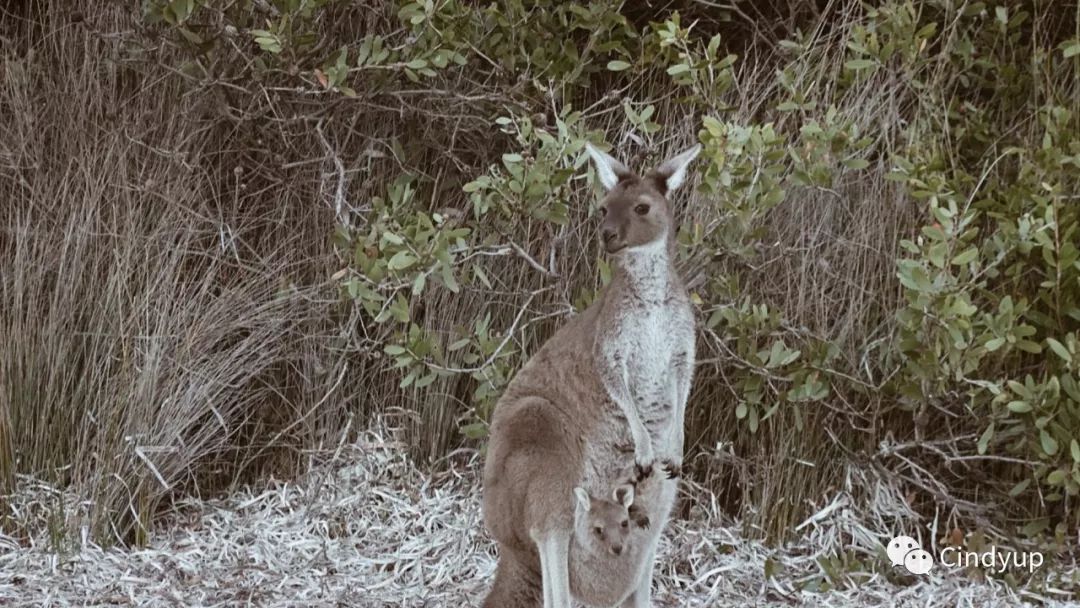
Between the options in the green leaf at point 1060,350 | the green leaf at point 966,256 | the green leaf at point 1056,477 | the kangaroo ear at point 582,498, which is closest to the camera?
the kangaroo ear at point 582,498

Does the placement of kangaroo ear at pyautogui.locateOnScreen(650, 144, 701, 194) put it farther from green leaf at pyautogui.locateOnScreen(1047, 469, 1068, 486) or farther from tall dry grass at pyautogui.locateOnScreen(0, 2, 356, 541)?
tall dry grass at pyautogui.locateOnScreen(0, 2, 356, 541)

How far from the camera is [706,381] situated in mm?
5375

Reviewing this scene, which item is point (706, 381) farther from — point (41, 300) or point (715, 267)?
point (41, 300)

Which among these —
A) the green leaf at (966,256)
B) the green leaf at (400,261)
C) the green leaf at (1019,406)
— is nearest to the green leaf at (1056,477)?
the green leaf at (1019,406)

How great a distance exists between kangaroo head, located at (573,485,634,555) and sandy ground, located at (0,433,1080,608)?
0.95 meters

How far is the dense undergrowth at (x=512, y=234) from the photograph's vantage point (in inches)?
192

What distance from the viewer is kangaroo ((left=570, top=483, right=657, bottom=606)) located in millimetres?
3852

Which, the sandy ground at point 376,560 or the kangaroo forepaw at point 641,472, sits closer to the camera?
the kangaroo forepaw at point 641,472

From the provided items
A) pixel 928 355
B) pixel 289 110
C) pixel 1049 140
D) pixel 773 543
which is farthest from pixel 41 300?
pixel 1049 140

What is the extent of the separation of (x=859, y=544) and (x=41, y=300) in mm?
3111

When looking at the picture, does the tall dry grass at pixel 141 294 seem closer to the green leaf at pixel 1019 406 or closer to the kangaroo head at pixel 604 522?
the kangaroo head at pixel 604 522

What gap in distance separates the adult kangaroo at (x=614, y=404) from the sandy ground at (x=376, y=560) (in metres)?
0.87

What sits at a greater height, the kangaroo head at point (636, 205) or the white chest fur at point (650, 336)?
the kangaroo head at point (636, 205)

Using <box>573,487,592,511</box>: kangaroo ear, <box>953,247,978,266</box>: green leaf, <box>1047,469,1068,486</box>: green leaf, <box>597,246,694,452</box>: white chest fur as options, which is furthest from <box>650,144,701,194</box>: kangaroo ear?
<box>1047,469,1068,486</box>: green leaf
